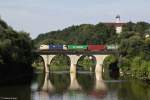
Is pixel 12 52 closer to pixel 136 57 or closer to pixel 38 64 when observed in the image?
pixel 136 57

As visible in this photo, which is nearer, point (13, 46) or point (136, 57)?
point (13, 46)

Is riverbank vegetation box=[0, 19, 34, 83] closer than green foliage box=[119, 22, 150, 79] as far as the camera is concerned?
Yes

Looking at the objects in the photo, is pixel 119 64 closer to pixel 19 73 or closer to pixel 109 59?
pixel 109 59

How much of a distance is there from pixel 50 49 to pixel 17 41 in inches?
1452

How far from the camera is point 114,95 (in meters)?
57.4

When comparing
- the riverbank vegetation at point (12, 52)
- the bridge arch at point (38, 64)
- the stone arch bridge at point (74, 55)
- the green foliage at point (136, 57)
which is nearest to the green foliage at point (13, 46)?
the riverbank vegetation at point (12, 52)

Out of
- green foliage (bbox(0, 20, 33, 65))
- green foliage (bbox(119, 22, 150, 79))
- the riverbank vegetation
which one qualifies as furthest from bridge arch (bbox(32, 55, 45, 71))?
green foliage (bbox(0, 20, 33, 65))

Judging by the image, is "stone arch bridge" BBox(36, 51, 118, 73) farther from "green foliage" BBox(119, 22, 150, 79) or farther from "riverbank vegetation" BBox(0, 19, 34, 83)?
"riverbank vegetation" BBox(0, 19, 34, 83)

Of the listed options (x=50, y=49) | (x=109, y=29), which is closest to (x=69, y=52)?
(x=50, y=49)

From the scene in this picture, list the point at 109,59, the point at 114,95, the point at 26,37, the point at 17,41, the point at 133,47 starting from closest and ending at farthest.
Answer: the point at 114,95 < the point at 17,41 < the point at 26,37 < the point at 133,47 < the point at 109,59

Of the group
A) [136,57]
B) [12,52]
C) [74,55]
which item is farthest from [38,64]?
[12,52]

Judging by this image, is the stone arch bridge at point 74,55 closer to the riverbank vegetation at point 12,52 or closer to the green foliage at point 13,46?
the riverbank vegetation at point 12,52

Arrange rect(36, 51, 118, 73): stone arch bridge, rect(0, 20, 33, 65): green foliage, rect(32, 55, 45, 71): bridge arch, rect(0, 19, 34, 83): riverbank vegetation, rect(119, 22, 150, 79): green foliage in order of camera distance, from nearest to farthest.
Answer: rect(0, 20, 33, 65): green foliage < rect(0, 19, 34, 83): riverbank vegetation < rect(119, 22, 150, 79): green foliage < rect(36, 51, 118, 73): stone arch bridge < rect(32, 55, 45, 71): bridge arch

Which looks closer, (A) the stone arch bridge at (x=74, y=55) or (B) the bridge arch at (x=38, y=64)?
(A) the stone arch bridge at (x=74, y=55)
